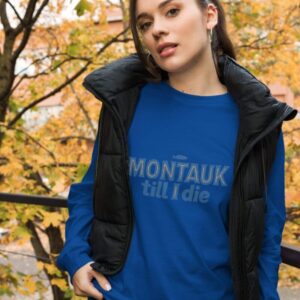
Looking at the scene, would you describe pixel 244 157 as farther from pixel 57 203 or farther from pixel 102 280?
pixel 57 203

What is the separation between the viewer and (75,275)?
152 cm

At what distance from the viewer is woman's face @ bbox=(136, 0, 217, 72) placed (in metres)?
1.40

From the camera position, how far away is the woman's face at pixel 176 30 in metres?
1.40

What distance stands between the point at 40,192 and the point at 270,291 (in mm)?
3962

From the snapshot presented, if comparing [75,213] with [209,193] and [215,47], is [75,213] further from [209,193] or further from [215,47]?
[215,47]

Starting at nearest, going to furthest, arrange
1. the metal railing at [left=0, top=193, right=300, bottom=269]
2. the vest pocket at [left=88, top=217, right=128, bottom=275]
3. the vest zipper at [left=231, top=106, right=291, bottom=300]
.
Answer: the vest zipper at [left=231, top=106, right=291, bottom=300] < the vest pocket at [left=88, top=217, right=128, bottom=275] < the metal railing at [left=0, top=193, right=300, bottom=269]

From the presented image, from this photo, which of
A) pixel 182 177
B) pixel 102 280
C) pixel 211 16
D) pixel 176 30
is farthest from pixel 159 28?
pixel 102 280

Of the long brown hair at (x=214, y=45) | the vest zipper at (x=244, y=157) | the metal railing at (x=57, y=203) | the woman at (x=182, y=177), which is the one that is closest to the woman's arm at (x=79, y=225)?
the woman at (x=182, y=177)

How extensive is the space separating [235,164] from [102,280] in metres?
0.54

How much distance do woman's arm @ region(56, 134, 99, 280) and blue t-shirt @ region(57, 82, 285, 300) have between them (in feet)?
0.34

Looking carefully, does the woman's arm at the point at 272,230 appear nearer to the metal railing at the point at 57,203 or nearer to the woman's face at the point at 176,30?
the metal railing at the point at 57,203

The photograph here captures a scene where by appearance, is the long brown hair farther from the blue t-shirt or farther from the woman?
the blue t-shirt

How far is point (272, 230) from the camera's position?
4.60 ft

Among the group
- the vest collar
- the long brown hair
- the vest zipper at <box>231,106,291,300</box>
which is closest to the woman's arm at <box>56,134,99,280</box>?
the vest collar
